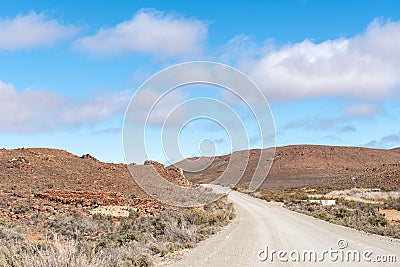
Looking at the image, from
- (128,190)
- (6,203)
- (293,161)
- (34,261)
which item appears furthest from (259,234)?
(293,161)

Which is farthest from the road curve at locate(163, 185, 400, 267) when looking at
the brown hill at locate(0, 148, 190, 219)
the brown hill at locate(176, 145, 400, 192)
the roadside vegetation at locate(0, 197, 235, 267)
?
the brown hill at locate(176, 145, 400, 192)

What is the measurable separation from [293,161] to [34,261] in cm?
11760

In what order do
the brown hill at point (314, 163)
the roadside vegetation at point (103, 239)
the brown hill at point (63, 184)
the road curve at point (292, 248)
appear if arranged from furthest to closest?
1. the brown hill at point (314, 163)
2. the brown hill at point (63, 184)
3. the road curve at point (292, 248)
4. the roadside vegetation at point (103, 239)

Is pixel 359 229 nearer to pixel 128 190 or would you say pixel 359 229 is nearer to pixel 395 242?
pixel 395 242

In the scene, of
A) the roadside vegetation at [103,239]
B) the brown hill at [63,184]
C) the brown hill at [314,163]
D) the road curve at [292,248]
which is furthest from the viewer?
the brown hill at [314,163]

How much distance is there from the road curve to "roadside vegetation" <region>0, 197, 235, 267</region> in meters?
0.96

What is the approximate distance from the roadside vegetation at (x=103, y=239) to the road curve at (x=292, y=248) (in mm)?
960

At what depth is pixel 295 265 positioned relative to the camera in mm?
10367

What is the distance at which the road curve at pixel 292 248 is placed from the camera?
35.7 ft

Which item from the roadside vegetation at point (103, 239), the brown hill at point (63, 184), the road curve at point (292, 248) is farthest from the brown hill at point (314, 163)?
the road curve at point (292, 248)

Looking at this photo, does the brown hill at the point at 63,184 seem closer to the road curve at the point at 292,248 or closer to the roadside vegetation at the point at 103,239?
the roadside vegetation at the point at 103,239

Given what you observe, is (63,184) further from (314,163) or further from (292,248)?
(314,163)

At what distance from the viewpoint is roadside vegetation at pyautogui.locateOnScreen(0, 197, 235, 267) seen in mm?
9189

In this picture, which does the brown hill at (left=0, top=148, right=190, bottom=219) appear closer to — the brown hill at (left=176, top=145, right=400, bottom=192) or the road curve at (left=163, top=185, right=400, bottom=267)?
the road curve at (left=163, top=185, right=400, bottom=267)
